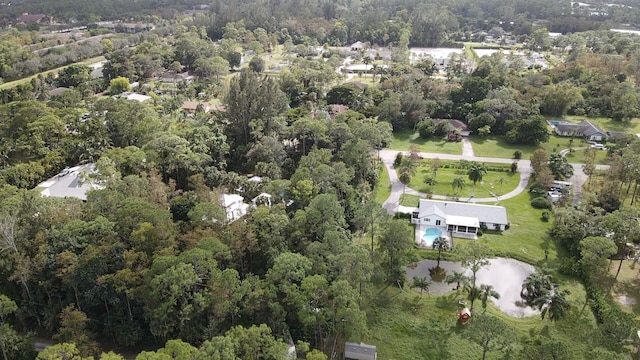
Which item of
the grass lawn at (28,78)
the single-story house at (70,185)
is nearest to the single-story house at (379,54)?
the grass lawn at (28,78)

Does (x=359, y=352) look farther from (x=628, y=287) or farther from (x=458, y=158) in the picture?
A: (x=458, y=158)

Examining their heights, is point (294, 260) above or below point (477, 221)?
above

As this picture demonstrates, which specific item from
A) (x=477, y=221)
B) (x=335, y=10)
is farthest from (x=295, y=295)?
(x=335, y=10)

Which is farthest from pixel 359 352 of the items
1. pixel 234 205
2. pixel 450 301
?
pixel 234 205

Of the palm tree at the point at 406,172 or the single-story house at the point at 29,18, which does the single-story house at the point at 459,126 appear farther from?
the single-story house at the point at 29,18

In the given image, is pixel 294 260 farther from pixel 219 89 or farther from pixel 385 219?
pixel 219 89

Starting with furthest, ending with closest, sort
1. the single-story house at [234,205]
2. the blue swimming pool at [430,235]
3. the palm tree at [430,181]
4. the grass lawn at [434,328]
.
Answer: the palm tree at [430,181]
the blue swimming pool at [430,235]
the single-story house at [234,205]
the grass lawn at [434,328]
